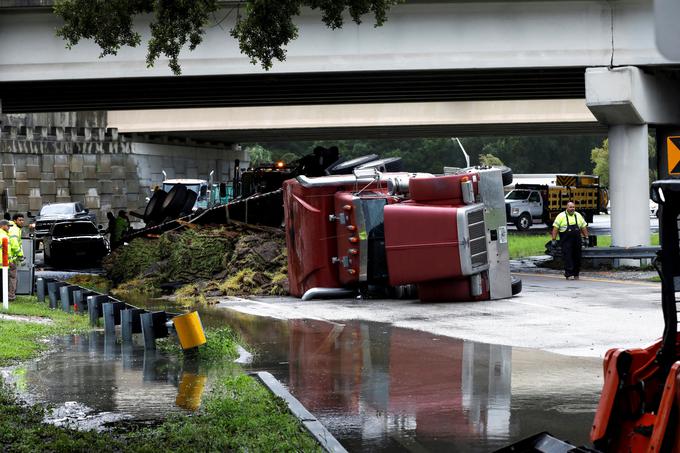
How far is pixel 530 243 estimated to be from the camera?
45.1 m

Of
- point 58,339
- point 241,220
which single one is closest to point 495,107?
point 241,220

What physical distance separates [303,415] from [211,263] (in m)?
15.4

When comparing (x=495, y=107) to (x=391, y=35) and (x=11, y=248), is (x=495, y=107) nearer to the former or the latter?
(x=391, y=35)

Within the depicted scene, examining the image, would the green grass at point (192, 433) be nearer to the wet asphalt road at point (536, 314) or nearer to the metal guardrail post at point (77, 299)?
the wet asphalt road at point (536, 314)

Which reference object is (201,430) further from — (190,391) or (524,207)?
(524,207)

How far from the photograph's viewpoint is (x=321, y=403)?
10688mm

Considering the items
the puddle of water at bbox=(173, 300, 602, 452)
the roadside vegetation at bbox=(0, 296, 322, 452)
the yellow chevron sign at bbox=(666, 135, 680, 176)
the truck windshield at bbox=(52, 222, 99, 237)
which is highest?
the yellow chevron sign at bbox=(666, 135, 680, 176)

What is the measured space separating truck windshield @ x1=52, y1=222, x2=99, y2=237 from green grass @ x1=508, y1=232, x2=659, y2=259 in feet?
44.4

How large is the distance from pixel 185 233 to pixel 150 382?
13.8 m

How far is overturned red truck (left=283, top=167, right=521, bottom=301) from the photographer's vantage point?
1939 cm

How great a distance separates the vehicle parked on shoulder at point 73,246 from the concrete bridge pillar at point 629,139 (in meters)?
15.8

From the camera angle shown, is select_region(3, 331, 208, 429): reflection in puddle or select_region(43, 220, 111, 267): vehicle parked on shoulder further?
select_region(43, 220, 111, 267): vehicle parked on shoulder


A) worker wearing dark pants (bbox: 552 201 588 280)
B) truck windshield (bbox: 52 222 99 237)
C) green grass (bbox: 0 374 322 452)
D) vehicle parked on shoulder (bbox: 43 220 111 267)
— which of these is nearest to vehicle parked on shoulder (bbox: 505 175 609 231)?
truck windshield (bbox: 52 222 99 237)

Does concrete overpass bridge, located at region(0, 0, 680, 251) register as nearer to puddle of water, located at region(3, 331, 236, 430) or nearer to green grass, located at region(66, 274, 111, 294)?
green grass, located at region(66, 274, 111, 294)
